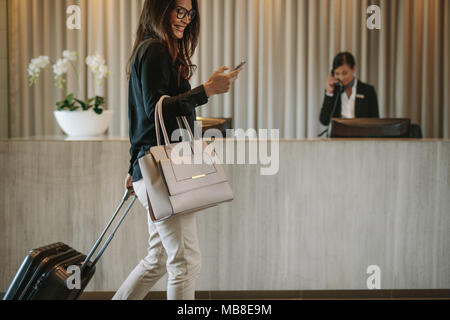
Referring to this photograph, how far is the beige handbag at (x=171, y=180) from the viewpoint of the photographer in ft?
4.24

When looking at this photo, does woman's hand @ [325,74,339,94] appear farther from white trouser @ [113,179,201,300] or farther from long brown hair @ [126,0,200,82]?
white trouser @ [113,179,201,300]

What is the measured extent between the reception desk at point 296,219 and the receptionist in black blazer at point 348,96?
1.67m

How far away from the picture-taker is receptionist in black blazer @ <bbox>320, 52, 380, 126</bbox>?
379 centimetres

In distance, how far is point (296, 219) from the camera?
2.19 m

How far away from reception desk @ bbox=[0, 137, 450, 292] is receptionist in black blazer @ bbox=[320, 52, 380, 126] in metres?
1.67

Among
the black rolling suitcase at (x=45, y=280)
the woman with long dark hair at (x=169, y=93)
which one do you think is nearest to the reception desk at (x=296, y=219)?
the black rolling suitcase at (x=45, y=280)

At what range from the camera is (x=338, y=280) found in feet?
7.23

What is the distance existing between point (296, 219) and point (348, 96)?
1.98m

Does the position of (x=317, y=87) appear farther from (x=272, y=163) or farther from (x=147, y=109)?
(x=147, y=109)

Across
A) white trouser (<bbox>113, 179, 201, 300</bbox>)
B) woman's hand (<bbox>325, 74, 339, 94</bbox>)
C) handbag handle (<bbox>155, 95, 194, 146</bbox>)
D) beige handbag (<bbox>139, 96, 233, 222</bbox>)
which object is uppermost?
woman's hand (<bbox>325, 74, 339, 94</bbox>)

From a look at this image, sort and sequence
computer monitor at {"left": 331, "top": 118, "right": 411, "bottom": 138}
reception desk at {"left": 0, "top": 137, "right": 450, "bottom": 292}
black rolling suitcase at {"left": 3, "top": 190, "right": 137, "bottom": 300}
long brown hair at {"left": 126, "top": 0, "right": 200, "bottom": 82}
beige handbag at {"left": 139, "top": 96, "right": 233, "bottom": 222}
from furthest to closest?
computer monitor at {"left": 331, "top": 118, "right": 411, "bottom": 138}, reception desk at {"left": 0, "top": 137, "right": 450, "bottom": 292}, black rolling suitcase at {"left": 3, "top": 190, "right": 137, "bottom": 300}, long brown hair at {"left": 126, "top": 0, "right": 200, "bottom": 82}, beige handbag at {"left": 139, "top": 96, "right": 233, "bottom": 222}

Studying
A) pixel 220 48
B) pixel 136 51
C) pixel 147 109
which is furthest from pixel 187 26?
pixel 220 48

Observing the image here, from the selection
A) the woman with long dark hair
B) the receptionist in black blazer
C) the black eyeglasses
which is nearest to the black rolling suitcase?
the woman with long dark hair
